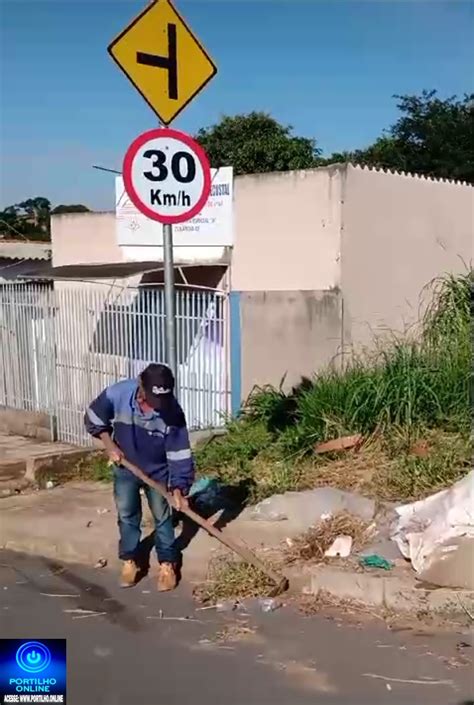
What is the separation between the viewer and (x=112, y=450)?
489 cm

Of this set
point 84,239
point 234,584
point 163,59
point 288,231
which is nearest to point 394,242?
point 288,231

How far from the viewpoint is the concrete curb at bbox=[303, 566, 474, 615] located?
167 inches

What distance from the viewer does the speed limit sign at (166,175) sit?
15.6 feet

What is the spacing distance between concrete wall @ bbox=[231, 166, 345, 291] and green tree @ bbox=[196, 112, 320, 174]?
39.0 feet

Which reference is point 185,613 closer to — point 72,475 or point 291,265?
point 72,475

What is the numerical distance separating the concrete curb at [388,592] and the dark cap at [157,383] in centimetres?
136

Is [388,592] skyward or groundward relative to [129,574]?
skyward

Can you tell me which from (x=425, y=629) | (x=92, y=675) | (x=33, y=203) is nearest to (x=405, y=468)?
(x=425, y=629)

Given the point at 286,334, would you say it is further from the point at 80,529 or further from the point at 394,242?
the point at 80,529

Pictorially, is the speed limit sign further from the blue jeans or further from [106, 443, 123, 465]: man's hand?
the blue jeans

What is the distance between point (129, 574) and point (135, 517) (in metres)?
0.35

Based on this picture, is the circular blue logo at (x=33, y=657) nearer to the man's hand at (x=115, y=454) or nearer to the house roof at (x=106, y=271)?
the man's hand at (x=115, y=454)

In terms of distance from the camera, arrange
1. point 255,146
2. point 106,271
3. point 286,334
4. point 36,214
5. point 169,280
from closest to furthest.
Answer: point 169,280
point 286,334
point 106,271
point 255,146
point 36,214

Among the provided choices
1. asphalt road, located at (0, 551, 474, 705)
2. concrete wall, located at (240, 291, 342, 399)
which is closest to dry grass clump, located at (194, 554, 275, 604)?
asphalt road, located at (0, 551, 474, 705)
